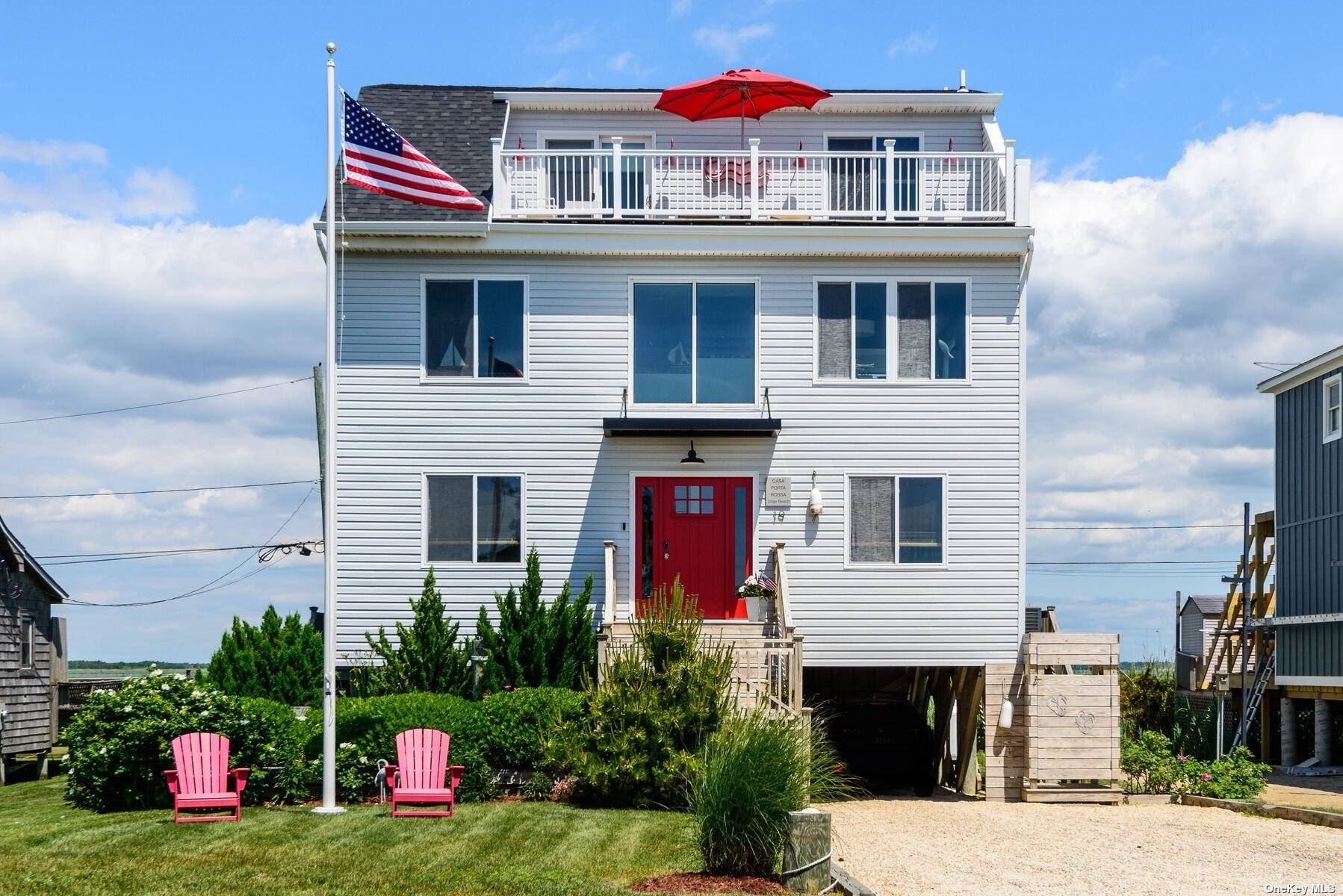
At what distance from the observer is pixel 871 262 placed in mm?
18594

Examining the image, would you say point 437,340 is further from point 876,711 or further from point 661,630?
point 876,711

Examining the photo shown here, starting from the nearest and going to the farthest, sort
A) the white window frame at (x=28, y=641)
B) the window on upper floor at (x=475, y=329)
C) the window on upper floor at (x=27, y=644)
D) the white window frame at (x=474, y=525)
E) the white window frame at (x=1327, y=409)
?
1. the white window frame at (x=474, y=525)
2. the window on upper floor at (x=475, y=329)
3. the white window frame at (x=1327, y=409)
4. the white window frame at (x=28, y=641)
5. the window on upper floor at (x=27, y=644)

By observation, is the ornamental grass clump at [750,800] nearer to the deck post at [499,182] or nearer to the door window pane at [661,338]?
the door window pane at [661,338]

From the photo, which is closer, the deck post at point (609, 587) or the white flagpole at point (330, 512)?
the white flagpole at point (330, 512)

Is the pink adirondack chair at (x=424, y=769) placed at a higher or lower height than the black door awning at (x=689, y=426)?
lower

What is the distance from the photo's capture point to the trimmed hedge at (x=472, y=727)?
15.1m

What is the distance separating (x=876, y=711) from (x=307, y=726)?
7.52m

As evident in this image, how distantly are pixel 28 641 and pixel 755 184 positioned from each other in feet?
53.5

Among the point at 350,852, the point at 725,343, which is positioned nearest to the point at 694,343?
the point at 725,343

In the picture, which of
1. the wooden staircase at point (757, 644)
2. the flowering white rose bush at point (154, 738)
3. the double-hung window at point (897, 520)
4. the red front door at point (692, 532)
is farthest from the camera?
the red front door at point (692, 532)

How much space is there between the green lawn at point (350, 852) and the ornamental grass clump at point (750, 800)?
542 mm

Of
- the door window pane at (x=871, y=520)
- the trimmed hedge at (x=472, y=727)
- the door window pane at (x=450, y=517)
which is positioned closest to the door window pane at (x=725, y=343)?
the door window pane at (x=871, y=520)

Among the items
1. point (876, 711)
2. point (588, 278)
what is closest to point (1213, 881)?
point (876, 711)

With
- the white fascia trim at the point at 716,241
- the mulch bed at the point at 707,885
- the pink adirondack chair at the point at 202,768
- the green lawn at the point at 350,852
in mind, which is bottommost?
the green lawn at the point at 350,852
